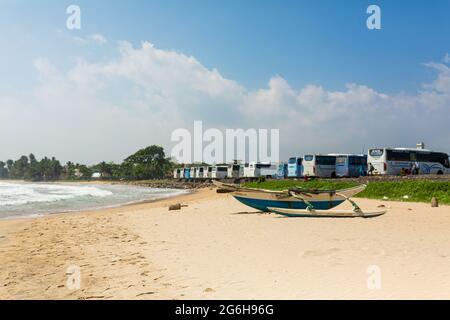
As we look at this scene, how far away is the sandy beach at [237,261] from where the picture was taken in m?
6.54

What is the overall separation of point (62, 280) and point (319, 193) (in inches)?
501

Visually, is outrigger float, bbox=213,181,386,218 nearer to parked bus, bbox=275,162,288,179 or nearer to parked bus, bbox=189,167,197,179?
parked bus, bbox=275,162,288,179

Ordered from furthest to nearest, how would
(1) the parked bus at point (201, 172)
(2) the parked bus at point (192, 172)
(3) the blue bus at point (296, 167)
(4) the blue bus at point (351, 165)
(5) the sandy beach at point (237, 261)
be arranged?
(2) the parked bus at point (192, 172)
(1) the parked bus at point (201, 172)
(3) the blue bus at point (296, 167)
(4) the blue bus at point (351, 165)
(5) the sandy beach at point (237, 261)

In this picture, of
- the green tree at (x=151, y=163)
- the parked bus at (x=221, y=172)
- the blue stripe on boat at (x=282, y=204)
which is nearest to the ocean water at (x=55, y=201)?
the blue stripe on boat at (x=282, y=204)

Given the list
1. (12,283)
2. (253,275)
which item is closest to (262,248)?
(253,275)

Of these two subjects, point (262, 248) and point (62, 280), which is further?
point (262, 248)

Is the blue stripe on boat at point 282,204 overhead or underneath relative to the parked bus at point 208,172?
underneath

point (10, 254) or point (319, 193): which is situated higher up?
point (319, 193)

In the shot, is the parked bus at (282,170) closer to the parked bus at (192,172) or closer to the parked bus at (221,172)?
the parked bus at (221,172)

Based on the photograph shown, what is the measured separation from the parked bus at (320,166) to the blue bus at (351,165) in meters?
0.75

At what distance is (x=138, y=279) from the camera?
296 inches

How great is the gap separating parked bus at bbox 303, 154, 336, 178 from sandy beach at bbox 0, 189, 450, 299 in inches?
1319
